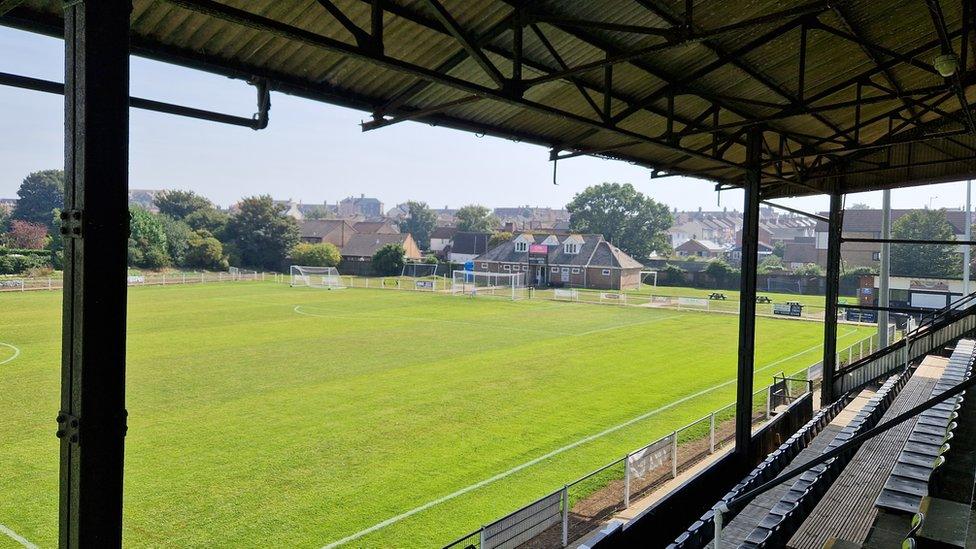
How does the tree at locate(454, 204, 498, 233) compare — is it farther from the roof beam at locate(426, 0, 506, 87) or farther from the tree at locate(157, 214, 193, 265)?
the roof beam at locate(426, 0, 506, 87)

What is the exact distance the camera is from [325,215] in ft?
489

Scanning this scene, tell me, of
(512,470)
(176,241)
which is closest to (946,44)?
(512,470)

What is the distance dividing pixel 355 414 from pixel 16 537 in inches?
275

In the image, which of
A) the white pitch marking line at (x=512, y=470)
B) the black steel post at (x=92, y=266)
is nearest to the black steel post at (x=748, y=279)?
the white pitch marking line at (x=512, y=470)

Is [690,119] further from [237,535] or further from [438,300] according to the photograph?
[438,300]

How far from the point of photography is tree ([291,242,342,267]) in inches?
2490

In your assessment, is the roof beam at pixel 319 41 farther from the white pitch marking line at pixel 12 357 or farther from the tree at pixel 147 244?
the tree at pixel 147 244

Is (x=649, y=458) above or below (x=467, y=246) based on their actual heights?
below

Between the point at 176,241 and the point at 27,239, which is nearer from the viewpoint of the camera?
the point at 27,239

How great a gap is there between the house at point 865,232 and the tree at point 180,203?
6585 cm

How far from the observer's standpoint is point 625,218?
8125 centimetres

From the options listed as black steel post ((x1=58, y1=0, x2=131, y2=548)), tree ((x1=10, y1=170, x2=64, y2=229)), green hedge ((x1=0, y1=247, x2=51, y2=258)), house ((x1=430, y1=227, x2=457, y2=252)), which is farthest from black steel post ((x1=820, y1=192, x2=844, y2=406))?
house ((x1=430, y1=227, x2=457, y2=252))

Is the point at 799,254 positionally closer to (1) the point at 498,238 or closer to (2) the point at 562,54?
(1) the point at 498,238

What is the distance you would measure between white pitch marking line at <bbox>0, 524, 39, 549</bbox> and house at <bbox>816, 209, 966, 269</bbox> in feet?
189
